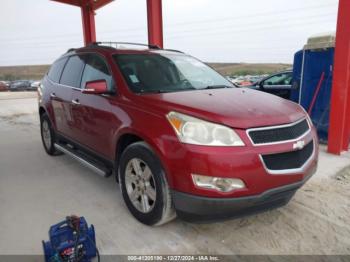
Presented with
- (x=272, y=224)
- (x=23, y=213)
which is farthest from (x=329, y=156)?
(x=23, y=213)

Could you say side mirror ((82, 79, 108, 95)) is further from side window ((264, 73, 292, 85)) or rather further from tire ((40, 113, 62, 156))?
side window ((264, 73, 292, 85))

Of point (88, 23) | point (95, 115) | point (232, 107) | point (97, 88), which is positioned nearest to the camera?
point (232, 107)

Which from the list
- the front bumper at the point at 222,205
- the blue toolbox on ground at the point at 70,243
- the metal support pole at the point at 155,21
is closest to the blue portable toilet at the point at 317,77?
the metal support pole at the point at 155,21

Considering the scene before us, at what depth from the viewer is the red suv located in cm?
243

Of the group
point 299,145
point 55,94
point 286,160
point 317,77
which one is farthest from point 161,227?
point 317,77

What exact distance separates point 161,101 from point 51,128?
3.09 meters

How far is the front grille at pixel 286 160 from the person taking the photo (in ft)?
8.16

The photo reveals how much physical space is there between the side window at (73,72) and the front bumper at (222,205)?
2444 mm

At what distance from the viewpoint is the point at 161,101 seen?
286 centimetres

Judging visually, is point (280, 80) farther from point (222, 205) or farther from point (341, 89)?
point (222, 205)

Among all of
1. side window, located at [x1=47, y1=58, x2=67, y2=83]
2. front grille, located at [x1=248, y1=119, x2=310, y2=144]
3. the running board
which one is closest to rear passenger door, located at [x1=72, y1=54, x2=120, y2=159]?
the running board

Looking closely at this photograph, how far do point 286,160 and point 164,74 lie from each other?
1.72 m

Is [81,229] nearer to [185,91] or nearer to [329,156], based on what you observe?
[185,91]

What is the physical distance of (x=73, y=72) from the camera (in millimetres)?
4469
